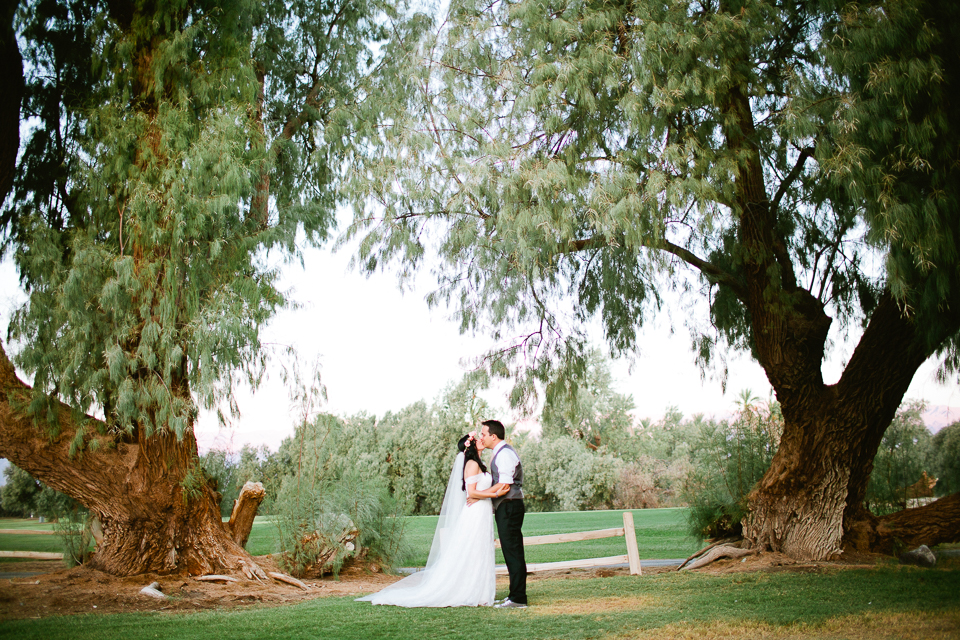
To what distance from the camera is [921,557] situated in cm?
Result: 698

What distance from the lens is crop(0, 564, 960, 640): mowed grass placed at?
13.8 ft

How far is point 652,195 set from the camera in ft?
19.4

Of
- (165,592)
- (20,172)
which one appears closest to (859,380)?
(165,592)

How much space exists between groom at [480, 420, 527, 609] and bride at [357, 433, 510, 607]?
0.34 feet

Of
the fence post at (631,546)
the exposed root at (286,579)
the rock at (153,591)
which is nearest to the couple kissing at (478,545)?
the exposed root at (286,579)

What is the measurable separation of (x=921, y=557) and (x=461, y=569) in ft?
15.9

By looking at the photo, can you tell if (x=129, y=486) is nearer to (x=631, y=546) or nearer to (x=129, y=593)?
(x=129, y=593)

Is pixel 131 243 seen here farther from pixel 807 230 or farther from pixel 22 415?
pixel 807 230

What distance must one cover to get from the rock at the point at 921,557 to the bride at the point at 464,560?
4.54 meters

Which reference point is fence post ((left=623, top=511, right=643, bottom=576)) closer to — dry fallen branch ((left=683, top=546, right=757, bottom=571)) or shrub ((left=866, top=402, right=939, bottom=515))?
dry fallen branch ((left=683, top=546, right=757, bottom=571))

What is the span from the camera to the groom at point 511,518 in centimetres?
528

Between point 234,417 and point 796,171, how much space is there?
623 cm

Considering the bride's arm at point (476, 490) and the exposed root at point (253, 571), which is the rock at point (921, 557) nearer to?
the bride's arm at point (476, 490)

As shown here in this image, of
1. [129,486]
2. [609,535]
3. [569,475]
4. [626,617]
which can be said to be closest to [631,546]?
[609,535]
